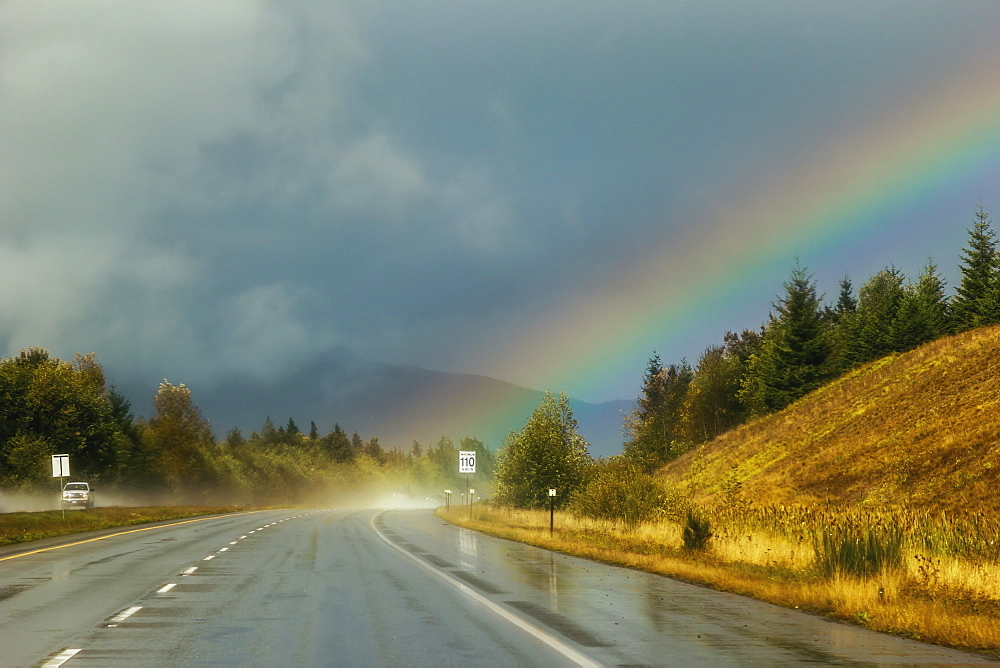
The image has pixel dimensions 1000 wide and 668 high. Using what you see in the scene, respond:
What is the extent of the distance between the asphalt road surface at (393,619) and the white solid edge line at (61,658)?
27 mm

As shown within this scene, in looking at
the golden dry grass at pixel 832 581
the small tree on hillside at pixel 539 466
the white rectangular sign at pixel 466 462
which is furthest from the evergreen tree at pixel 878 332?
the golden dry grass at pixel 832 581

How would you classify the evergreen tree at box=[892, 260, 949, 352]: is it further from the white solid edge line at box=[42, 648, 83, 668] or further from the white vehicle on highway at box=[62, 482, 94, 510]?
the white solid edge line at box=[42, 648, 83, 668]

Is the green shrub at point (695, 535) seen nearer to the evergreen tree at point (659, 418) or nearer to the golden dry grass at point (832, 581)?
the golden dry grass at point (832, 581)

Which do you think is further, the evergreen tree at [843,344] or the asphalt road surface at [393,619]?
the evergreen tree at [843,344]

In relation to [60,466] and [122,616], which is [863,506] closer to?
[122,616]

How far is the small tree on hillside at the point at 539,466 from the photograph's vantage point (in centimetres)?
5447

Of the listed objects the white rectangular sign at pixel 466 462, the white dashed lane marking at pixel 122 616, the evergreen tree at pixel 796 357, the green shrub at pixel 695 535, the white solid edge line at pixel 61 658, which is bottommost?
the green shrub at pixel 695 535

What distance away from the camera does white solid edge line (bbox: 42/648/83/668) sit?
8.29 metres

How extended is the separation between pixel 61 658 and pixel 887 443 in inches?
1809

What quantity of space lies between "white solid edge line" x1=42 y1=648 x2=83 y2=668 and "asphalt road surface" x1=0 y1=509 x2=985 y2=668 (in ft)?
0.09

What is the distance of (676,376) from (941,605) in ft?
428

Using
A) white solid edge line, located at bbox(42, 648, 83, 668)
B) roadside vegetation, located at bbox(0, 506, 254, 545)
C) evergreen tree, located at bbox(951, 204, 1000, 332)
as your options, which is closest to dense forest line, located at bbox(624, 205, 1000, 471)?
evergreen tree, located at bbox(951, 204, 1000, 332)

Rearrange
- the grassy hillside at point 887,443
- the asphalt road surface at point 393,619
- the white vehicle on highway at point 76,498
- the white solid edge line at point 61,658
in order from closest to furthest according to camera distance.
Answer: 1. the white solid edge line at point 61,658
2. the asphalt road surface at point 393,619
3. the grassy hillside at point 887,443
4. the white vehicle on highway at point 76,498

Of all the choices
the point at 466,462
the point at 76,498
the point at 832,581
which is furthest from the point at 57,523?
the point at 832,581
